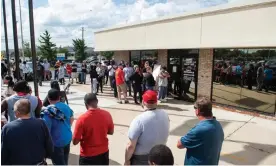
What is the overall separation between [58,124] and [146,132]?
141 centimetres

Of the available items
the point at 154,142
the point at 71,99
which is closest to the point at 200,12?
the point at 71,99

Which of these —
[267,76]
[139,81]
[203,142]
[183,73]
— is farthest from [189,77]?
[203,142]

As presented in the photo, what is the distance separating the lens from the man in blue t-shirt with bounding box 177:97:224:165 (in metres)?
2.83

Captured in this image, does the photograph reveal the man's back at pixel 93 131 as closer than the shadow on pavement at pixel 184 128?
Yes

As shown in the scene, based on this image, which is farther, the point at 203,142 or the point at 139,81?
the point at 139,81

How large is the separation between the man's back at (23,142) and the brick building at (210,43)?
716 cm

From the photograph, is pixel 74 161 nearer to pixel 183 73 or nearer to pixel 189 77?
pixel 189 77

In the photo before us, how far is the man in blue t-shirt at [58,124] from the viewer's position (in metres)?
3.59

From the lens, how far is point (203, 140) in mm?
2822

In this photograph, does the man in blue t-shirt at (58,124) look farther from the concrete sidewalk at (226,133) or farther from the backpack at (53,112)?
the concrete sidewalk at (226,133)

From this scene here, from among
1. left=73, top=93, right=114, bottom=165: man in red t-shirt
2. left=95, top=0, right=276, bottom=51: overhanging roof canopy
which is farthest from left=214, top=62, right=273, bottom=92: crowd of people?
left=73, top=93, right=114, bottom=165: man in red t-shirt

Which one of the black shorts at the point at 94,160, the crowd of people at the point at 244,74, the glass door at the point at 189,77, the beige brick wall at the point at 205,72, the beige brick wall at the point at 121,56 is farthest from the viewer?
the beige brick wall at the point at 121,56

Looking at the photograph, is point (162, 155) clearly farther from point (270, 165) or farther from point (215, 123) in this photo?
point (270, 165)

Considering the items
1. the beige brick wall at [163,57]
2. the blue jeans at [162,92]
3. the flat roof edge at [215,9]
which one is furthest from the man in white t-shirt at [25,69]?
the blue jeans at [162,92]
